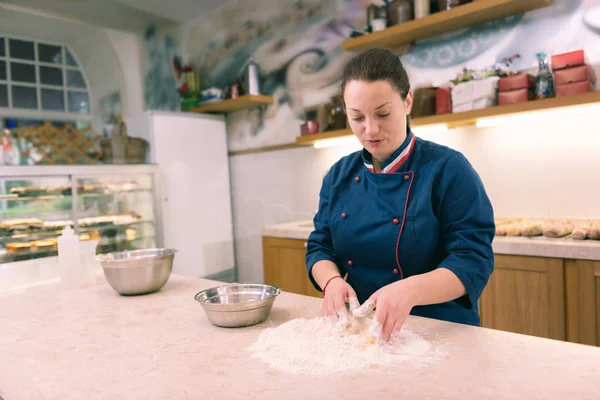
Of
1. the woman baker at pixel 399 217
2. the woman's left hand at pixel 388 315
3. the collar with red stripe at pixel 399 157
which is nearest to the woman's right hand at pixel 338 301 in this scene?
the woman baker at pixel 399 217

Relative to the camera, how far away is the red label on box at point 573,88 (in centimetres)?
228

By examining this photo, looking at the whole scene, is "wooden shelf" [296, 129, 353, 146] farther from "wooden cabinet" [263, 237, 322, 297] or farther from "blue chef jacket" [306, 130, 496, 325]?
"blue chef jacket" [306, 130, 496, 325]

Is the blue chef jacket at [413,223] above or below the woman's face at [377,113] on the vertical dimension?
below

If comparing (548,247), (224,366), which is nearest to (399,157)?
(224,366)

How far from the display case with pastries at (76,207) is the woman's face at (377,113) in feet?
8.68

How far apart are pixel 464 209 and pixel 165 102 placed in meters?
4.58

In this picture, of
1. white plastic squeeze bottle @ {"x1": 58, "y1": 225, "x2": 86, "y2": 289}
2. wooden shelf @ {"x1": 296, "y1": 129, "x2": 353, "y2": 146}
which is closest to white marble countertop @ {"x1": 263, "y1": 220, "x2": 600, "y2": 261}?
wooden shelf @ {"x1": 296, "y1": 129, "x2": 353, "y2": 146}

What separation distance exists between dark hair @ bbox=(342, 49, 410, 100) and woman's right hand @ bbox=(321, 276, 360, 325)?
0.56 meters

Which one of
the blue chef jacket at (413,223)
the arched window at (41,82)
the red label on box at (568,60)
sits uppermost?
the arched window at (41,82)

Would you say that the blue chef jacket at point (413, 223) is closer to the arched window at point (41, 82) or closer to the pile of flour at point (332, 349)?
the pile of flour at point (332, 349)

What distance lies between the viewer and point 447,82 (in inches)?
116

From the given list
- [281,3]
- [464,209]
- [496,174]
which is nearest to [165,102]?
[281,3]

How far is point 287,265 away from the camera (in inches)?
124

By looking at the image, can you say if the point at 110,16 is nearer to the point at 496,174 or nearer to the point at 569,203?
the point at 496,174
